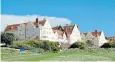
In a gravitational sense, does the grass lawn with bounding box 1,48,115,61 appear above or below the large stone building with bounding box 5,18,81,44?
below

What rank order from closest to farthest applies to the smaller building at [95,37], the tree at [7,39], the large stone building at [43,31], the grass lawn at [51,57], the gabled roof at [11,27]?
1. the grass lawn at [51,57]
2. the tree at [7,39]
3. the large stone building at [43,31]
4. the gabled roof at [11,27]
5. the smaller building at [95,37]

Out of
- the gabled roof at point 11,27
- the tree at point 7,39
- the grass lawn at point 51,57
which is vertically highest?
the gabled roof at point 11,27

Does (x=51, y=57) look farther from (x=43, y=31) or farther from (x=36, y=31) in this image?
(x=43, y=31)

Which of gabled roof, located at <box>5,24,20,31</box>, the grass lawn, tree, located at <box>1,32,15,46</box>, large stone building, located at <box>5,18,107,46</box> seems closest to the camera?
the grass lawn

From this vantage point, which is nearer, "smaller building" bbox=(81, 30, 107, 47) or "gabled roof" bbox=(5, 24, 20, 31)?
"gabled roof" bbox=(5, 24, 20, 31)

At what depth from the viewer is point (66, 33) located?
93.1 meters

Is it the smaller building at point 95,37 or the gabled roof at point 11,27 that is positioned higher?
the gabled roof at point 11,27

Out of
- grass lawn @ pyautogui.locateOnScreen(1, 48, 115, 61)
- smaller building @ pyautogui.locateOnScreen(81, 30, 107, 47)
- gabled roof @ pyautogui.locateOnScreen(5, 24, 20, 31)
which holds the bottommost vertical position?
grass lawn @ pyautogui.locateOnScreen(1, 48, 115, 61)

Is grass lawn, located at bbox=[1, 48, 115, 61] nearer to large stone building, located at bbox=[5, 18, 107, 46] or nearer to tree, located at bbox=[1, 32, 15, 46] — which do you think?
tree, located at bbox=[1, 32, 15, 46]

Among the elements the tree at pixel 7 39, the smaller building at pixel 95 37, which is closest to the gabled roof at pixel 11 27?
the tree at pixel 7 39

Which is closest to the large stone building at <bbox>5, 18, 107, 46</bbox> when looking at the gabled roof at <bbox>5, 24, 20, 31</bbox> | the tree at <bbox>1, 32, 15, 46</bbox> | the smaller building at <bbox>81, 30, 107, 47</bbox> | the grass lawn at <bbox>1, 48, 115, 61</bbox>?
the gabled roof at <bbox>5, 24, 20, 31</bbox>

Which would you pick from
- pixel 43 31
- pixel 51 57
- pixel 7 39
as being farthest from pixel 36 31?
pixel 51 57

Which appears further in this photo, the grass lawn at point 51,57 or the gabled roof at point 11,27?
the gabled roof at point 11,27

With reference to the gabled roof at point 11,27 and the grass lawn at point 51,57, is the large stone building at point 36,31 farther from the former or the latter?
the grass lawn at point 51,57
